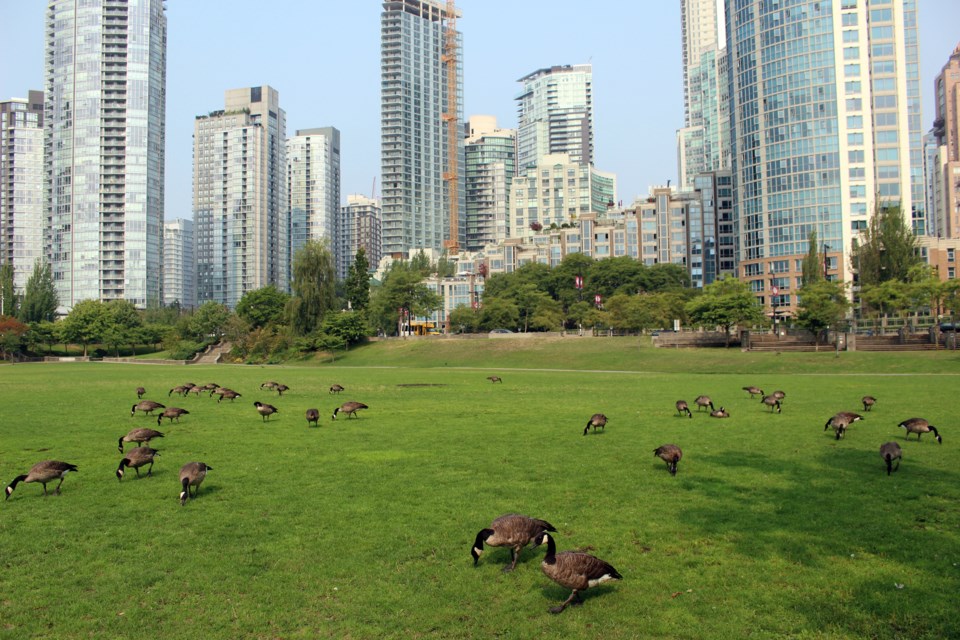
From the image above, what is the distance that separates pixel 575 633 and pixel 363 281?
114211mm

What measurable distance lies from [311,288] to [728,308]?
6131 cm

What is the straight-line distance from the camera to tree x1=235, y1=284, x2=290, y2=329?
116 metres

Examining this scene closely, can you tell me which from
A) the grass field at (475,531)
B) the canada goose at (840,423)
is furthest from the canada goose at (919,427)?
the canada goose at (840,423)

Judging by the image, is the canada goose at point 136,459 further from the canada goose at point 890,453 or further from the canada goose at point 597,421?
the canada goose at point 890,453

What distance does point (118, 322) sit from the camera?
129m

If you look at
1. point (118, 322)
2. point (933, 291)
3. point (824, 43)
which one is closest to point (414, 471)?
point (933, 291)

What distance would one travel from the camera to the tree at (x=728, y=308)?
273 ft

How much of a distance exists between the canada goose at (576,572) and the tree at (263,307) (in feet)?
359

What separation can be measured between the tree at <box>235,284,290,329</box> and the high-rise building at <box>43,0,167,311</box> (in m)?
69.0

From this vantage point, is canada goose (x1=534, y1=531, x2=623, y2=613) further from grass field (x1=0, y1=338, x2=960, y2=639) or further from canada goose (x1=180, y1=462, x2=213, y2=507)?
canada goose (x1=180, y1=462, x2=213, y2=507)

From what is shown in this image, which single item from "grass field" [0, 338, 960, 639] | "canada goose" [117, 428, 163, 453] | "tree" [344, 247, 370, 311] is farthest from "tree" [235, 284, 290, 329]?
"canada goose" [117, 428, 163, 453]

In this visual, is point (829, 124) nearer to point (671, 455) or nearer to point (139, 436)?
point (671, 455)

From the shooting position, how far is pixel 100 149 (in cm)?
17188

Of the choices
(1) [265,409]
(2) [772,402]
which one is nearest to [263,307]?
(1) [265,409]
